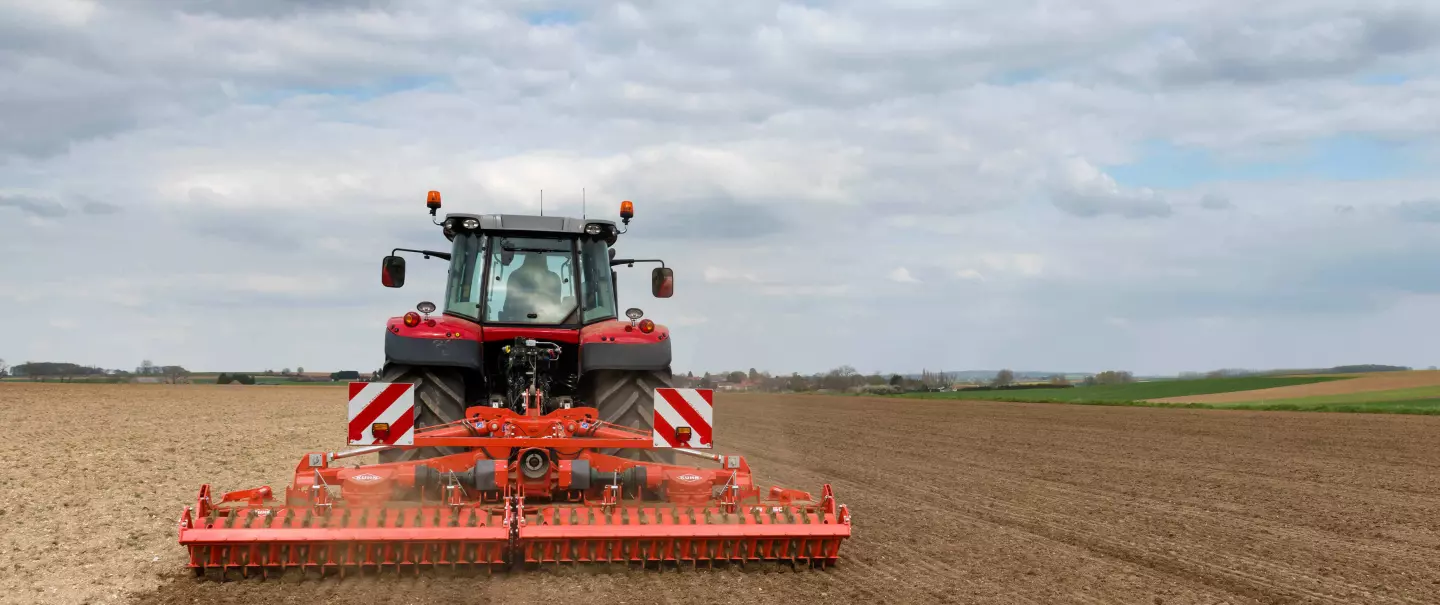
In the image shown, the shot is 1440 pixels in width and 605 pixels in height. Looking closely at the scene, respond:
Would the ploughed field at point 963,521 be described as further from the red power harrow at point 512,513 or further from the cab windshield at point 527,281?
the cab windshield at point 527,281

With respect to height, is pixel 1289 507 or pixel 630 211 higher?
pixel 630 211

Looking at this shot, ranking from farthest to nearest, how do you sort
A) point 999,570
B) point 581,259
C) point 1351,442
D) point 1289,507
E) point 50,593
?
point 1351,442, point 1289,507, point 581,259, point 999,570, point 50,593

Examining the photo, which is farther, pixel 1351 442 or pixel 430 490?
pixel 1351 442

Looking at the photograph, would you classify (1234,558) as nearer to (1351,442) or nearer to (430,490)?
(430,490)

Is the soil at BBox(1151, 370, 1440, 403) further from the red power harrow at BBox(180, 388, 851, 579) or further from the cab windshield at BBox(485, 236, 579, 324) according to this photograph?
the red power harrow at BBox(180, 388, 851, 579)

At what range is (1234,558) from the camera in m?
7.30

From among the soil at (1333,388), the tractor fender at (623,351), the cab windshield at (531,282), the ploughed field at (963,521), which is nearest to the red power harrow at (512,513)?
the ploughed field at (963,521)

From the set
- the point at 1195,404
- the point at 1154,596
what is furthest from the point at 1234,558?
the point at 1195,404

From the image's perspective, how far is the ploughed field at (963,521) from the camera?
6.11 metres

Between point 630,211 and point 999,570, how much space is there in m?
4.03

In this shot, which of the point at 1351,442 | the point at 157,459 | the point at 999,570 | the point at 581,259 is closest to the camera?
the point at 999,570

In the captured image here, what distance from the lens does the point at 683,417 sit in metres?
7.60

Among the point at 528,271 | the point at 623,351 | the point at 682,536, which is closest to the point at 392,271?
the point at 528,271

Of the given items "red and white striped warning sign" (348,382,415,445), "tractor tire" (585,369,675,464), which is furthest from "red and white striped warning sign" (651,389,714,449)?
"red and white striped warning sign" (348,382,415,445)
